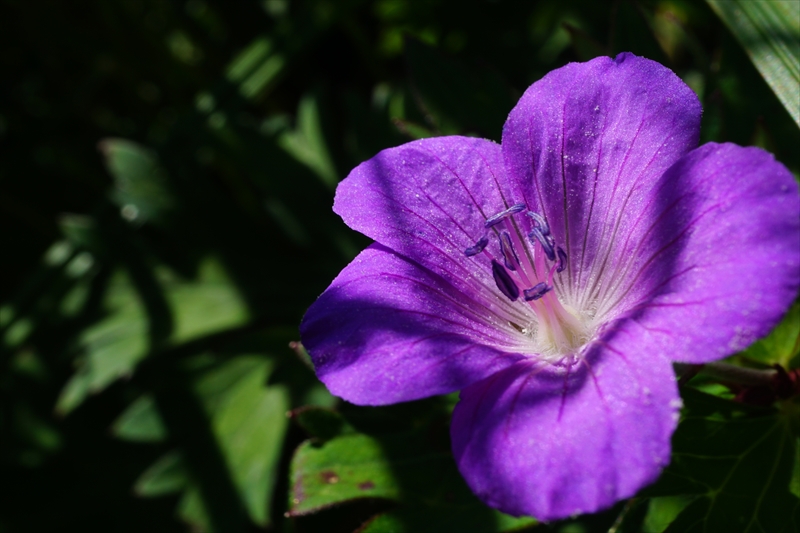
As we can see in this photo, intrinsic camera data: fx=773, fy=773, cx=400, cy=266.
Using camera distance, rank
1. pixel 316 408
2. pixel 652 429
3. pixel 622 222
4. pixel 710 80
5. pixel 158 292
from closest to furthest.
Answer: pixel 652 429 < pixel 622 222 < pixel 316 408 < pixel 710 80 < pixel 158 292

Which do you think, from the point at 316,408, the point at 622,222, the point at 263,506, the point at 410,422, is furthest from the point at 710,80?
the point at 263,506

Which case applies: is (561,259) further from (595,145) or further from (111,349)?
(111,349)

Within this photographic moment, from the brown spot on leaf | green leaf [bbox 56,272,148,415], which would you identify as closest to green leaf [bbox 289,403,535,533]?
the brown spot on leaf

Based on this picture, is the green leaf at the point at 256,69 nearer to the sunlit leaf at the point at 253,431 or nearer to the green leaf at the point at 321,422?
the sunlit leaf at the point at 253,431

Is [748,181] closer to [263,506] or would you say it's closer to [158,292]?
[263,506]

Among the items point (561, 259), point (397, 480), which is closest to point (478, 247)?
point (561, 259)

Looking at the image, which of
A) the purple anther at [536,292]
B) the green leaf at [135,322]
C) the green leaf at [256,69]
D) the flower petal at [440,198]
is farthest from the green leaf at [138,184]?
the purple anther at [536,292]

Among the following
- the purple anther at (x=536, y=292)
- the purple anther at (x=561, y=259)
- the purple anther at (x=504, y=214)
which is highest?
the purple anther at (x=504, y=214)
